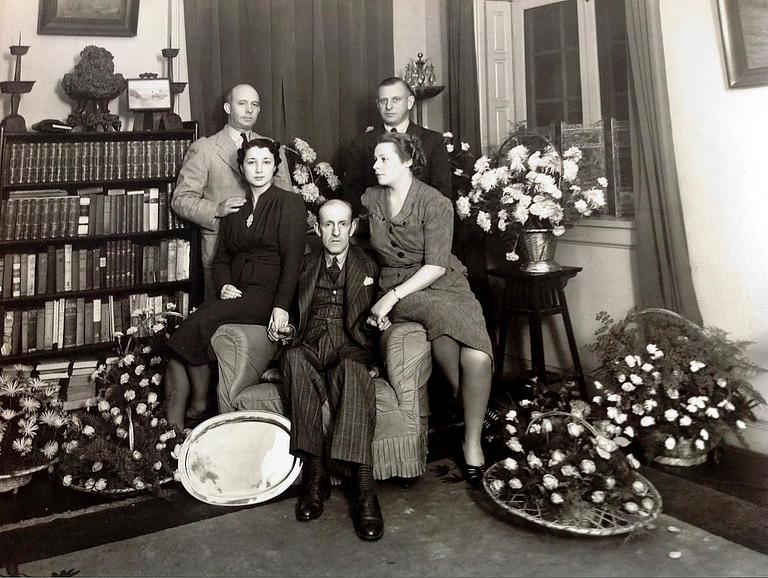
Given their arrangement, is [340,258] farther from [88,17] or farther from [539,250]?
[88,17]

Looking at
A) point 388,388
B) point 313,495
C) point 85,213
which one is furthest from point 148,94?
A: point 313,495

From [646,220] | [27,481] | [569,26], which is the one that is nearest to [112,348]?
[27,481]

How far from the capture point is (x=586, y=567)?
224cm

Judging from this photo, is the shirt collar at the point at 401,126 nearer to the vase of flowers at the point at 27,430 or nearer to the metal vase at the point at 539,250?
the metal vase at the point at 539,250

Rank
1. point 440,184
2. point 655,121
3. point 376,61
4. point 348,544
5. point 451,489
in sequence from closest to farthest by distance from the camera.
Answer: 1. point 348,544
2. point 451,489
3. point 655,121
4. point 440,184
5. point 376,61

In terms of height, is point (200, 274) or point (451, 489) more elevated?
point (200, 274)

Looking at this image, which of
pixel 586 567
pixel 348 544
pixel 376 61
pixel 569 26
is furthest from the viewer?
pixel 376 61

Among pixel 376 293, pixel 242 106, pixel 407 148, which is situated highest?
pixel 242 106

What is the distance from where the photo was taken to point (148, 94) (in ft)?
13.1

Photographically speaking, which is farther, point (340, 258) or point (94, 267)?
point (94, 267)

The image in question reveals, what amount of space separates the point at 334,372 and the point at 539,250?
141 cm

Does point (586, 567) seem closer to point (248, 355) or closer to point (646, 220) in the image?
point (248, 355)

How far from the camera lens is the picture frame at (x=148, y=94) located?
3963 mm

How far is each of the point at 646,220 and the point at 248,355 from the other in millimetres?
2023
